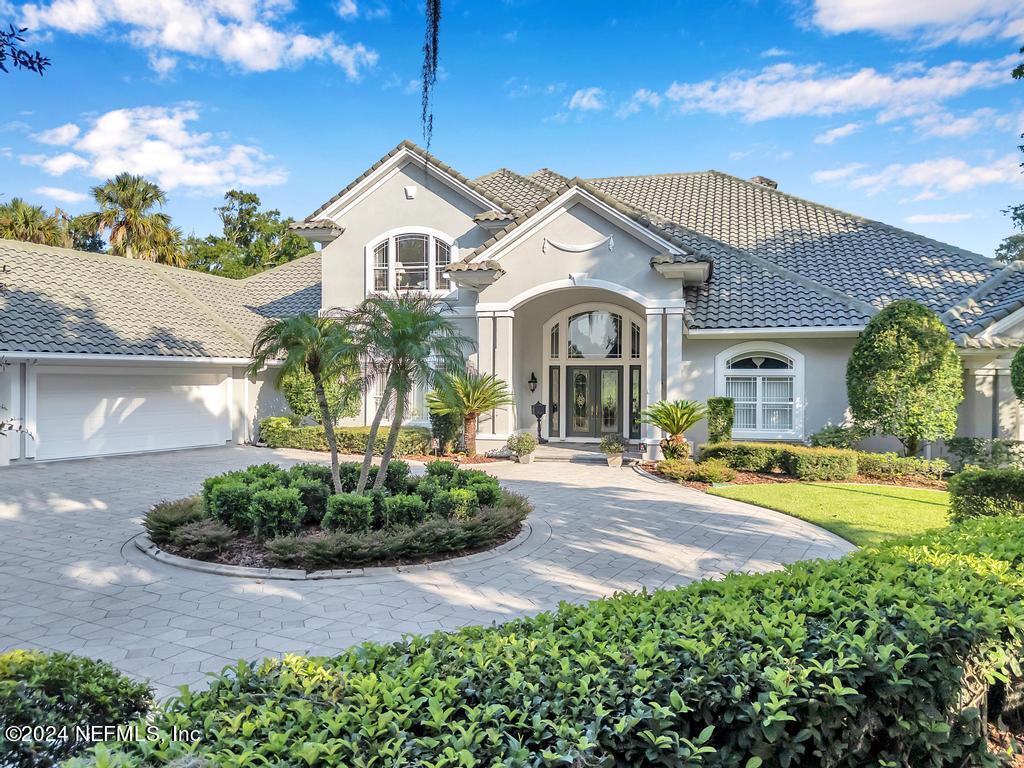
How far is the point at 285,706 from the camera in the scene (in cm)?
252

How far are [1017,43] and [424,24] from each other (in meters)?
13.6

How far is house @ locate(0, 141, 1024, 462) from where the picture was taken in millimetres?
15992

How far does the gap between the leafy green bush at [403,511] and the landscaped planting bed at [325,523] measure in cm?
1

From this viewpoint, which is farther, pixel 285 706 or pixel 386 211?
pixel 386 211

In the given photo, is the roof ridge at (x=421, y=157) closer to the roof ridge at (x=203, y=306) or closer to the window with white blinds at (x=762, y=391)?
the roof ridge at (x=203, y=306)

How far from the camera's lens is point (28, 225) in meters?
26.9

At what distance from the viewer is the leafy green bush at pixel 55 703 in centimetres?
245

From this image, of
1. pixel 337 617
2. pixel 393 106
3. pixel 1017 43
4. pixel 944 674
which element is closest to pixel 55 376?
pixel 337 617

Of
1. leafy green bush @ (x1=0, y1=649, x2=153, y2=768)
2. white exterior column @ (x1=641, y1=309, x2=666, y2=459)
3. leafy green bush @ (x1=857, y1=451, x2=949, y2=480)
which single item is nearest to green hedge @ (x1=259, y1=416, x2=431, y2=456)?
white exterior column @ (x1=641, y1=309, x2=666, y2=459)

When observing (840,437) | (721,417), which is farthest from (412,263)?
(840,437)

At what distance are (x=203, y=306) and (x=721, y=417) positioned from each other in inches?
693

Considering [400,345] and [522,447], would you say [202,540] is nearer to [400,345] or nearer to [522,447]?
[400,345]

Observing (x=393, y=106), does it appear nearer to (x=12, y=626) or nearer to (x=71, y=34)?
(x=71, y=34)

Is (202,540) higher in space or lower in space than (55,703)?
lower
